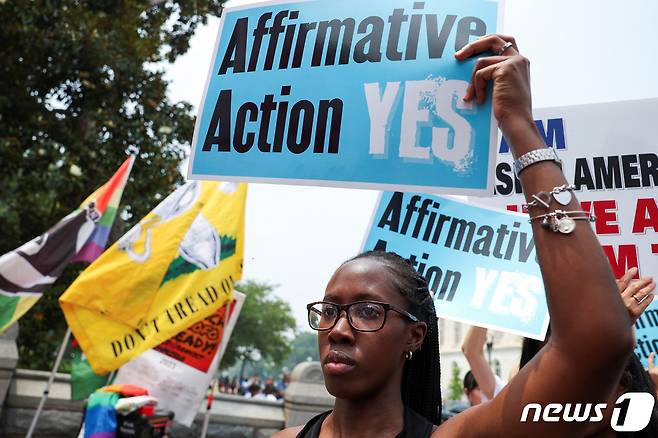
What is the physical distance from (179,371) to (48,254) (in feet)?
5.83

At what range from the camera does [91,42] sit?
10.8 meters

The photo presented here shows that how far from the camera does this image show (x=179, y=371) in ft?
23.1

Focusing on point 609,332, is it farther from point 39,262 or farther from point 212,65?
point 39,262

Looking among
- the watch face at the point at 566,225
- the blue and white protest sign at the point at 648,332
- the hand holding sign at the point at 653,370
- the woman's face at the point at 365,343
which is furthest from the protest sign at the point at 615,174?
the watch face at the point at 566,225

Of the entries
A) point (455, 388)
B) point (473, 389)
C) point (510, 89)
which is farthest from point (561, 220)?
point (455, 388)

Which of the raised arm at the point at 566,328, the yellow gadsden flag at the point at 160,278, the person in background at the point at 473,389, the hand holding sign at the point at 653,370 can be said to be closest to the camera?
the raised arm at the point at 566,328

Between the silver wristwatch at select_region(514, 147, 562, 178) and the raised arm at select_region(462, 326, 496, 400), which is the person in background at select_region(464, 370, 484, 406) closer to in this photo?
the raised arm at select_region(462, 326, 496, 400)

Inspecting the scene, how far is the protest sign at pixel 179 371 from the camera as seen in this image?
6.90 metres

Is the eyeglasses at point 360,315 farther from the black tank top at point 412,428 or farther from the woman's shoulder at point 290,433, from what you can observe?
the woman's shoulder at point 290,433

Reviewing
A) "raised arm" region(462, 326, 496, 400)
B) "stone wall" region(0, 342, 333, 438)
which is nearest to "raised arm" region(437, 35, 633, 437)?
"raised arm" region(462, 326, 496, 400)

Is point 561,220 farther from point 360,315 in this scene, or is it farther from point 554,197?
point 360,315

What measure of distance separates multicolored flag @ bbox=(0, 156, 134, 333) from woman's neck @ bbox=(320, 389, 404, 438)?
18.8ft

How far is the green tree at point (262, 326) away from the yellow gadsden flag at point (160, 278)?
53337 mm

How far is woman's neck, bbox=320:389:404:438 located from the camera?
5.96 ft
